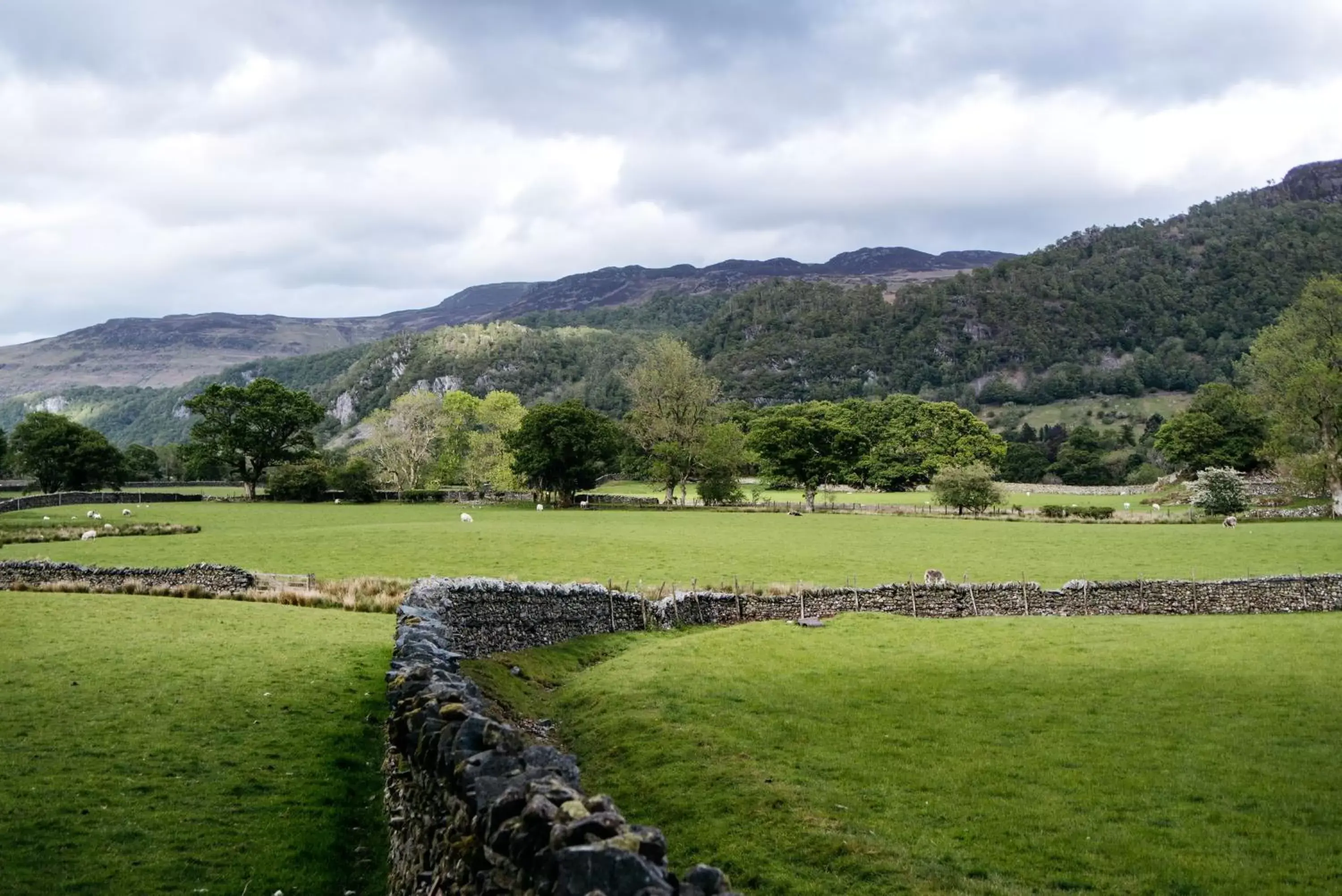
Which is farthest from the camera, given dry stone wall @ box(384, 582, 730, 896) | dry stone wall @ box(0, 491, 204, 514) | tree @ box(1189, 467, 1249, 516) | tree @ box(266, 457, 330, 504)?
tree @ box(266, 457, 330, 504)

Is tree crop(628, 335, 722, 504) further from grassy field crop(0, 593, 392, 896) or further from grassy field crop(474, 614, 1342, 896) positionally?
grassy field crop(0, 593, 392, 896)

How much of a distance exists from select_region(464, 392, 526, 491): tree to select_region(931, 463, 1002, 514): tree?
139 feet

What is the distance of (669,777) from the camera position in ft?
40.7

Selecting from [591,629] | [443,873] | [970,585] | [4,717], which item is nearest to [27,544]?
[591,629]

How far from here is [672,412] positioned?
3585 inches

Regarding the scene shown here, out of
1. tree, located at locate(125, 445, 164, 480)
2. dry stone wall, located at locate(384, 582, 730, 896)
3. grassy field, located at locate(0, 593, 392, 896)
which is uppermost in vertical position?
tree, located at locate(125, 445, 164, 480)

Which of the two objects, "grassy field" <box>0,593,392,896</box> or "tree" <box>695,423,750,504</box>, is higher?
"tree" <box>695,423,750,504</box>

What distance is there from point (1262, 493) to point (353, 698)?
85435 millimetres

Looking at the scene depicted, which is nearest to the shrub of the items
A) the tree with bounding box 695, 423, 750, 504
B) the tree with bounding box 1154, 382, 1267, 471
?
the tree with bounding box 695, 423, 750, 504

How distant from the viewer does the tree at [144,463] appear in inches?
5226

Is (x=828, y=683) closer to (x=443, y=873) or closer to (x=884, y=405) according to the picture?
(x=443, y=873)

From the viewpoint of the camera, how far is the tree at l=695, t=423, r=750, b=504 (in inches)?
3469

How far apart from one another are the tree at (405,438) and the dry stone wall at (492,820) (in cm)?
9315

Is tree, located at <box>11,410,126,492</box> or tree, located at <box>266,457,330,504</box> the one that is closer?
tree, located at <box>266,457,330,504</box>
